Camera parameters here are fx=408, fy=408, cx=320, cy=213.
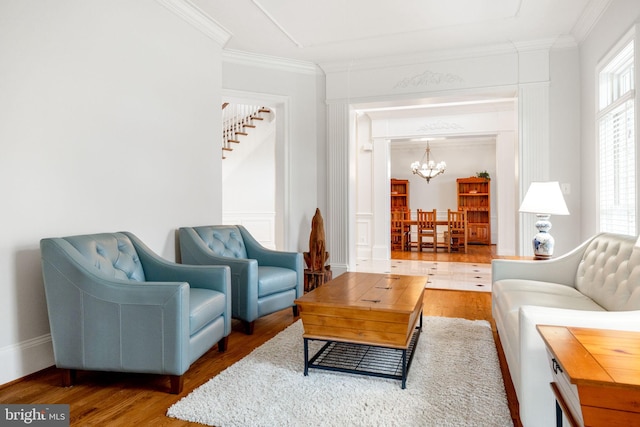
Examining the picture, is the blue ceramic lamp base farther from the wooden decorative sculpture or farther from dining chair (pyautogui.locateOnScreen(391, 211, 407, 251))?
dining chair (pyautogui.locateOnScreen(391, 211, 407, 251))

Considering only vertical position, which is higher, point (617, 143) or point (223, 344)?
point (617, 143)

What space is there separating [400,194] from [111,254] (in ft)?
29.7

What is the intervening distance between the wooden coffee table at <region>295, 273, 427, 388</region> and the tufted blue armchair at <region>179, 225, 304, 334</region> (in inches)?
29.0

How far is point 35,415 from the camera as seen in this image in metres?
1.97

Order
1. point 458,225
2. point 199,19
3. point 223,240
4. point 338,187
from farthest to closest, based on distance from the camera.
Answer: point 458,225 < point 338,187 < point 199,19 < point 223,240

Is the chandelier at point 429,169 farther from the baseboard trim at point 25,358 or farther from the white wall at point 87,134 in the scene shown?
the baseboard trim at point 25,358

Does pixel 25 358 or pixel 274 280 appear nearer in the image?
pixel 25 358

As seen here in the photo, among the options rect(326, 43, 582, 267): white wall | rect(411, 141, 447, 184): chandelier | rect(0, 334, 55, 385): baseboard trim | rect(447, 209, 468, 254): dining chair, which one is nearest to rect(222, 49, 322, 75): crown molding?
rect(326, 43, 582, 267): white wall

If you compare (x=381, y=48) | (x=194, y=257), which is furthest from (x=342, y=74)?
(x=194, y=257)

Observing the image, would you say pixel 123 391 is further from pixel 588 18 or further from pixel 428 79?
pixel 588 18

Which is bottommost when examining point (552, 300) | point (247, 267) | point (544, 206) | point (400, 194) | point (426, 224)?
point (552, 300)

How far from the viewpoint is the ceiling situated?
12.4ft

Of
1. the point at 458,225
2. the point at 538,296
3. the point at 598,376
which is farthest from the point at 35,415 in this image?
the point at 458,225

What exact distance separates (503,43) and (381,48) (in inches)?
53.7
